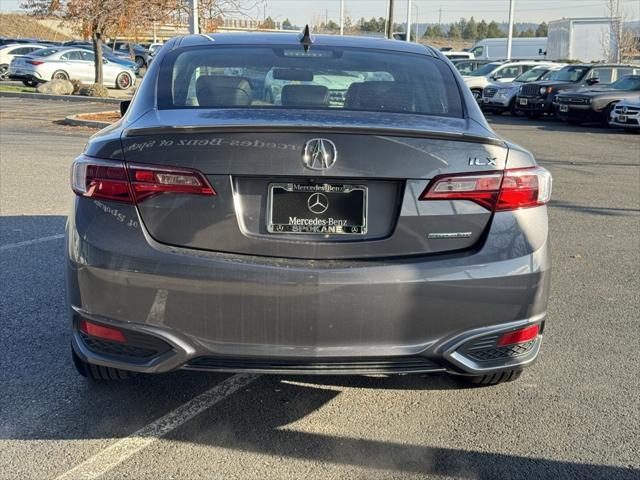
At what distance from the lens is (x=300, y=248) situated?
123 inches

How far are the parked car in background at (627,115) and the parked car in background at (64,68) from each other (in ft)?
62.7

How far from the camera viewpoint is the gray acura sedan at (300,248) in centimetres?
308

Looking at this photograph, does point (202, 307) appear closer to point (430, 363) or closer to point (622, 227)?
point (430, 363)

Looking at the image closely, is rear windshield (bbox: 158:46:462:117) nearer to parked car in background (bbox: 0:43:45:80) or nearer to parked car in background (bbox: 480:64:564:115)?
parked car in background (bbox: 480:64:564:115)

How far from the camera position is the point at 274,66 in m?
4.24

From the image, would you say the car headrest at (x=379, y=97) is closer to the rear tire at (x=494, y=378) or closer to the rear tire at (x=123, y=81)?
→ the rear tire at (x=494, y=378)

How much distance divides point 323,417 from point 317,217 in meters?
1.08

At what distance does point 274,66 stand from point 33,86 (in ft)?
96.5

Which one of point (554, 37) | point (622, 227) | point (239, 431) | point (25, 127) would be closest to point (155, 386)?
point (239, 431)

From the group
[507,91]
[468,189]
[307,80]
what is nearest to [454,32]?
[507,91]

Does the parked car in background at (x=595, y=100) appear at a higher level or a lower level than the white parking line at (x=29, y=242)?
higher

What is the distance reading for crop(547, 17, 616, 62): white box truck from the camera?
47344mm

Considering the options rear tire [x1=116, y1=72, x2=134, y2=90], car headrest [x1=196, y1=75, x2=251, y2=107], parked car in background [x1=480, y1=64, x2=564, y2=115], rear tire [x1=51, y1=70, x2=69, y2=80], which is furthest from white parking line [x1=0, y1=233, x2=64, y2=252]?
rear tire [x1=116, y1=72, x2=134, y2=90]

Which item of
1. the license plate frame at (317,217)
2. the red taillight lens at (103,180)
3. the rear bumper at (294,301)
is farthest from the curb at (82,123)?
the license plate frame at (317,217)
